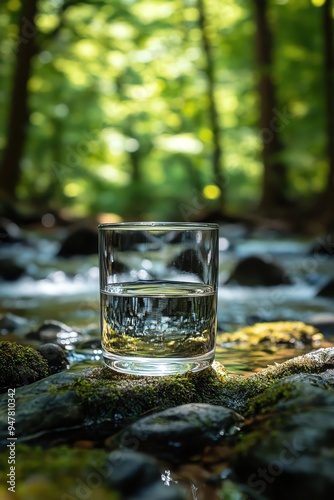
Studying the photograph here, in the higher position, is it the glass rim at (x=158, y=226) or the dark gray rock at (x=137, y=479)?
the glass rim at (x=158, y=226)

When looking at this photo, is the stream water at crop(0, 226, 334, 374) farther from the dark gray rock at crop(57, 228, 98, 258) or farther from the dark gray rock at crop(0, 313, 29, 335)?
the dark gray rock at crop(57, 228, 98, 258)

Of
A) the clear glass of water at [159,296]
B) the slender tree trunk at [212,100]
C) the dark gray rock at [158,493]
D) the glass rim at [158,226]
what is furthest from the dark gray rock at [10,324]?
the slender tree trunk at [212,100]

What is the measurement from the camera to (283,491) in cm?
132

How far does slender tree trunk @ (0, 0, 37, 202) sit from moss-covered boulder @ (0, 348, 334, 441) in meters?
12.7

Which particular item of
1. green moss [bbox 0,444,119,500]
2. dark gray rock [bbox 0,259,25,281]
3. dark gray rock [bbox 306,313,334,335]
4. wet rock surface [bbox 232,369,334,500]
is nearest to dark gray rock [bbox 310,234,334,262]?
dark gray rock [bbox 0,259,25,281]

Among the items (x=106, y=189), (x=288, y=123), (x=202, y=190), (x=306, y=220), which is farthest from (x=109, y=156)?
(x=306, y=220)

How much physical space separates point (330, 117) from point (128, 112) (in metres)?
8.24

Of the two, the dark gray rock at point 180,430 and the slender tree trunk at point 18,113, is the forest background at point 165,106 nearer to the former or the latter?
the slender tree trunk at point 18,113

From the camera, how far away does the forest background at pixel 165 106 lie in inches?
575

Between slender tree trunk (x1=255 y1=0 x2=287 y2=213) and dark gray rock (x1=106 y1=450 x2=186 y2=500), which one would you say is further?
slender tree trunk (x1=255 y1=0 x2=287 y2=213)

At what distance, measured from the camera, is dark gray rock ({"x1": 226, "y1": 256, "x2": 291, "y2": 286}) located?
244 inches

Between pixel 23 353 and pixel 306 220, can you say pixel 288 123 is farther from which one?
pixel 23 353

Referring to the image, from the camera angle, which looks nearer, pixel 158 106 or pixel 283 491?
pixel 283 491

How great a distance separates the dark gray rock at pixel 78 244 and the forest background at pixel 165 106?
152 inches
